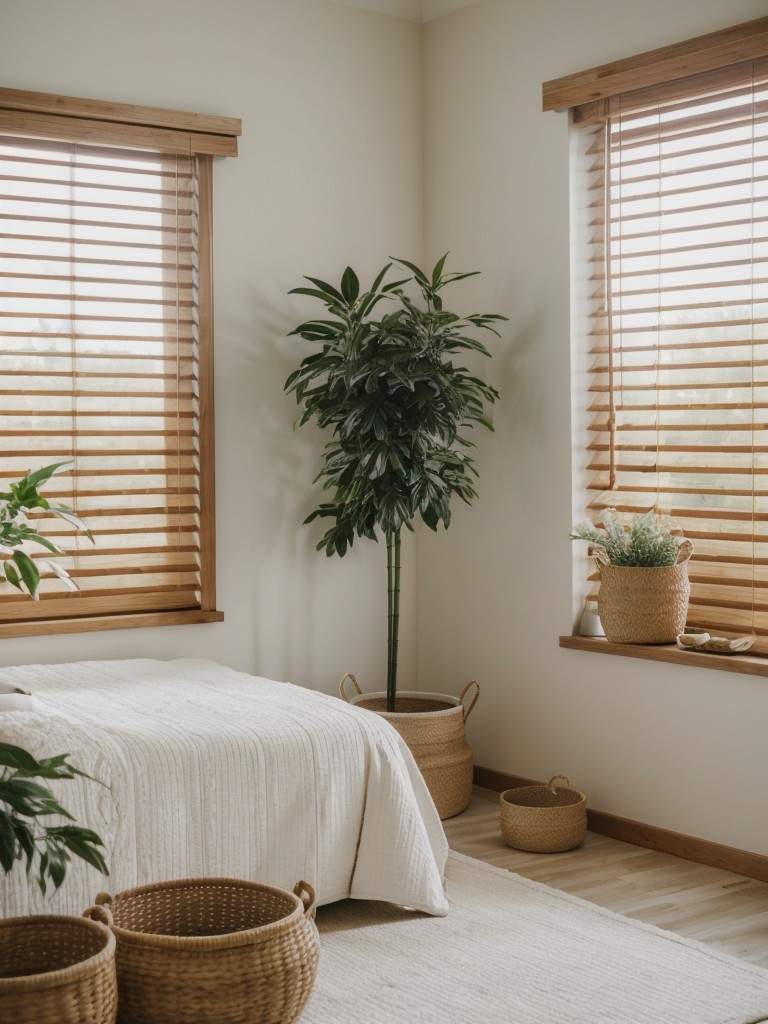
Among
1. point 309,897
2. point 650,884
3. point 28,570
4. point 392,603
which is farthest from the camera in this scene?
point 392,603

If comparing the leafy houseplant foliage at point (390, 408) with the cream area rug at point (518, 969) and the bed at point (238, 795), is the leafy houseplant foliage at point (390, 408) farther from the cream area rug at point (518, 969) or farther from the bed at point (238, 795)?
the cream area rug at point (518, 969)

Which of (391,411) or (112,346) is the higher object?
(112,346)

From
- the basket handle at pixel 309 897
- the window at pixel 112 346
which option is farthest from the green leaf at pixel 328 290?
the basket handle at pixel 309 897

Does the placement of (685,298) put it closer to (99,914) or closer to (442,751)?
(442,751)

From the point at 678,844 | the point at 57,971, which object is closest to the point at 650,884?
the point at 678,844

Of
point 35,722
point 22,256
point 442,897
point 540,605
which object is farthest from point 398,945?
point 22,256

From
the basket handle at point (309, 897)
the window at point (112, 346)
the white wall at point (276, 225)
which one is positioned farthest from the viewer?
the white wall at point (276, 225)

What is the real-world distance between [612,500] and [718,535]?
0.42m

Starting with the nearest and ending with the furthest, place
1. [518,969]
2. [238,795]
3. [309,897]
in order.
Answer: [309,897] → [518,969] → [238,795]

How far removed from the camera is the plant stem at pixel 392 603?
4.07 m

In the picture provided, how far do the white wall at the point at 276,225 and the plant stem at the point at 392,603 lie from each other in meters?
0.29

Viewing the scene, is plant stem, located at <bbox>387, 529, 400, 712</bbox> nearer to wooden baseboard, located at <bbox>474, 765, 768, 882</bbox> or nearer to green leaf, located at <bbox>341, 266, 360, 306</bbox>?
wooden baseboard, located at <bbox>474, 765, 768, 882</bbox>

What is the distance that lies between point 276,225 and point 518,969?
2.67m

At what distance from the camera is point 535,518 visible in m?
4.06
